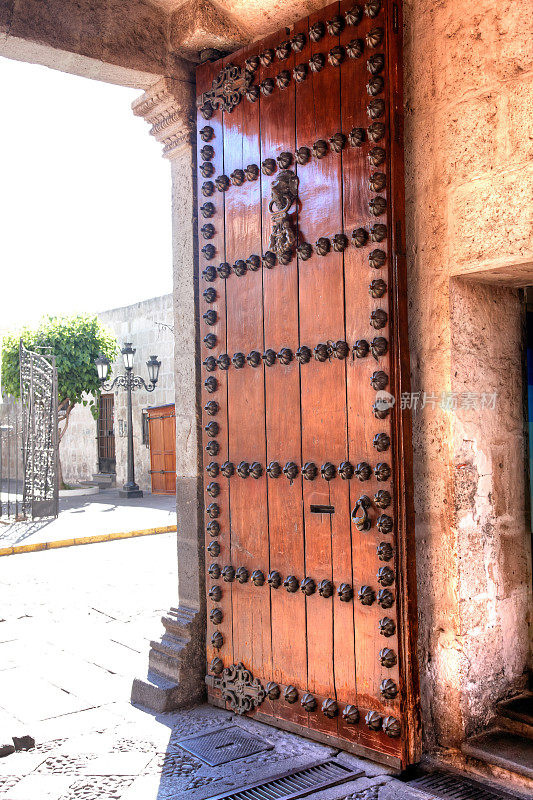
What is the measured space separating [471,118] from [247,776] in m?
2.48

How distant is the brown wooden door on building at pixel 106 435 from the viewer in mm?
18703

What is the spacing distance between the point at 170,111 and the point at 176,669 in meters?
2.71

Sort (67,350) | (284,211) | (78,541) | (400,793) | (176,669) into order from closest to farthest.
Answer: (400,793), (284,211), (176,669), (78,541), (67,350)

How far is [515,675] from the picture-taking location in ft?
9.48

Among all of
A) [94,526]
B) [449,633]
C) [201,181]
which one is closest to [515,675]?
[449,633]

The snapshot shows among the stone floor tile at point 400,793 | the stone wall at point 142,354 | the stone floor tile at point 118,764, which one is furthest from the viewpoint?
the stone wall at point 142,354

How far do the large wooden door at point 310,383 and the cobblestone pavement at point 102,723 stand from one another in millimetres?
202

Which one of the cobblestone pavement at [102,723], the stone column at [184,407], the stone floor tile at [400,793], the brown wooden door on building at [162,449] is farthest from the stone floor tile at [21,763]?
the brown wooden door on building at [162,449]

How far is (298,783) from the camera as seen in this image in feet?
8.63

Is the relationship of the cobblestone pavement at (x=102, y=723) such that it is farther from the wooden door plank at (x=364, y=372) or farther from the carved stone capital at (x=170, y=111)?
the carved stone capital at (x=170, y=111)

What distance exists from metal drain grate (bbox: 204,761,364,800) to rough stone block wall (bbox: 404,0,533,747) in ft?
1.17

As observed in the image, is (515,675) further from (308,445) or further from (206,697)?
(206,697)

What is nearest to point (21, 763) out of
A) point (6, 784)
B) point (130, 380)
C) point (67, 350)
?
point (6, 784)

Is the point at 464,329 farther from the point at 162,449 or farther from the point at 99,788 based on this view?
the point at 162,449
